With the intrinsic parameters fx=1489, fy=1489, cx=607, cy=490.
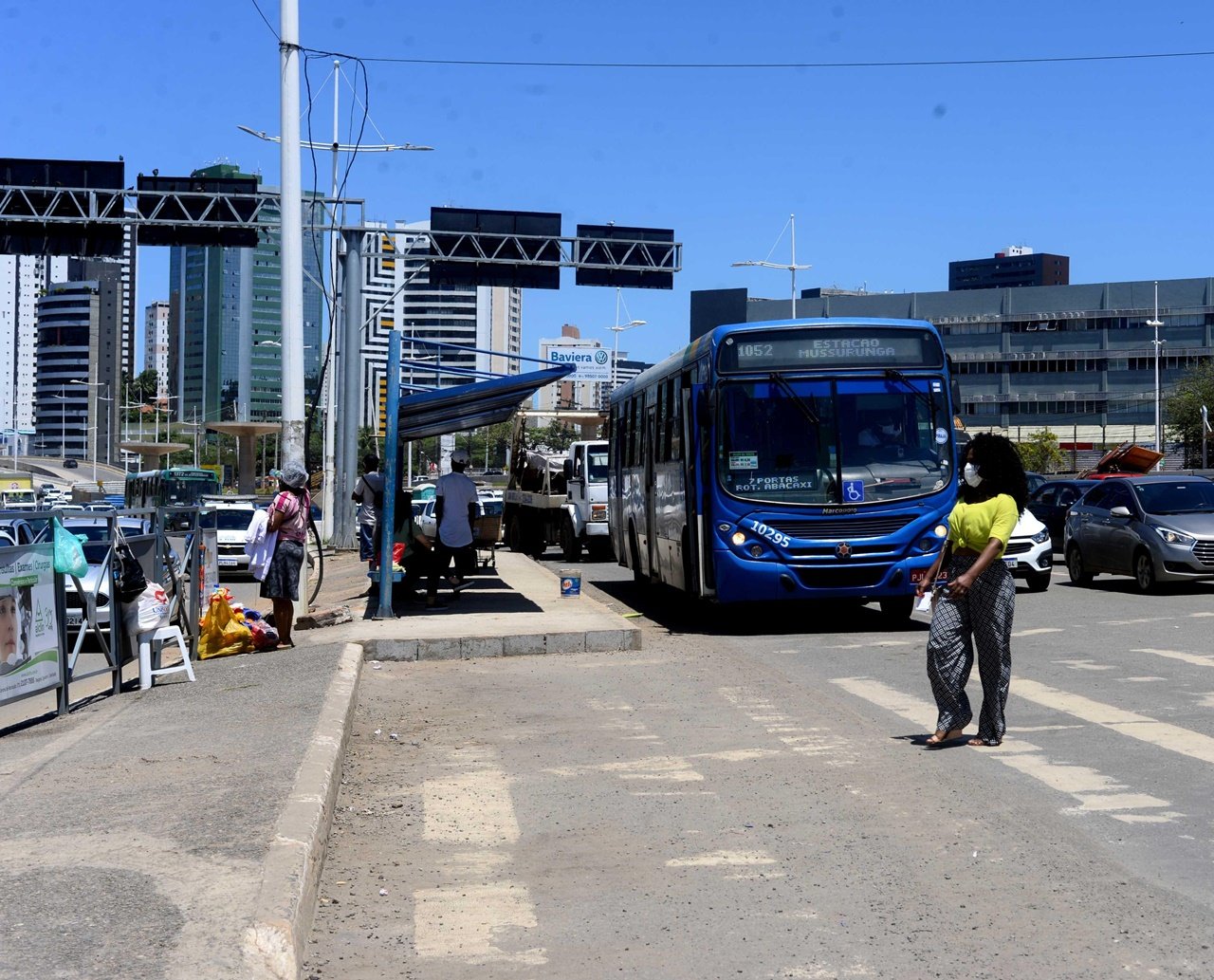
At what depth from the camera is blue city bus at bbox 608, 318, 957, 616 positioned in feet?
50.5

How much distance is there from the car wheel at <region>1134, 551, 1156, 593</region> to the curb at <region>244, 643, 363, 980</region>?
14.9m

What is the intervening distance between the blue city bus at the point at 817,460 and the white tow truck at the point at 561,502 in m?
14.9

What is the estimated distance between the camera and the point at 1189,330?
114812mm

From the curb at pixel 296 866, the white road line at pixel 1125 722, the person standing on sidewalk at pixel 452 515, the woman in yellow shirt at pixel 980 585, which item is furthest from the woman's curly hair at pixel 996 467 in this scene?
the person standing on sidewalk at pixel 452 515

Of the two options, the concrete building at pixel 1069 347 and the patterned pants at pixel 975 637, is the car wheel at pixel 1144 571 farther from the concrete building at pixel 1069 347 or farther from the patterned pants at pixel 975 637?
the concrete building at pixel 1069 347

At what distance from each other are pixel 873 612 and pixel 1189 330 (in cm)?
10592

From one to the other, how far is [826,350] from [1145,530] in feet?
24.3

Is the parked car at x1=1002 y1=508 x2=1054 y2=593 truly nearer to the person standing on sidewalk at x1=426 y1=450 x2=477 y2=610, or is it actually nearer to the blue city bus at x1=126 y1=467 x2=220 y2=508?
the person standing on sidewalk at x1=426 y1=450 x2=477 y2=610

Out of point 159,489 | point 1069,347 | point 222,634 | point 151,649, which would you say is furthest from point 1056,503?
point 1069,347

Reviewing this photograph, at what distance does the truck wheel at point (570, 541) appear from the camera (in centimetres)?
3169

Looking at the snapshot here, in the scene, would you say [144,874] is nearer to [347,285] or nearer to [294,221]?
[294,221]

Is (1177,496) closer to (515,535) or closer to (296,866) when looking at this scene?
(296,866)

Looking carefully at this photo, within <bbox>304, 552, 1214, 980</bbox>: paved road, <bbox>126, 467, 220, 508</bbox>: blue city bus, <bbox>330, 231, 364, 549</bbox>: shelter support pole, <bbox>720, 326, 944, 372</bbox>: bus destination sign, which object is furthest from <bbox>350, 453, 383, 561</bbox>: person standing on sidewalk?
<bbox>126, 467, 220, 508</bbox>: blue city bus

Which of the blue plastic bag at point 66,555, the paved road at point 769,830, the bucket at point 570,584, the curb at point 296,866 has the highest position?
the blue plastic bag at point 66,555
